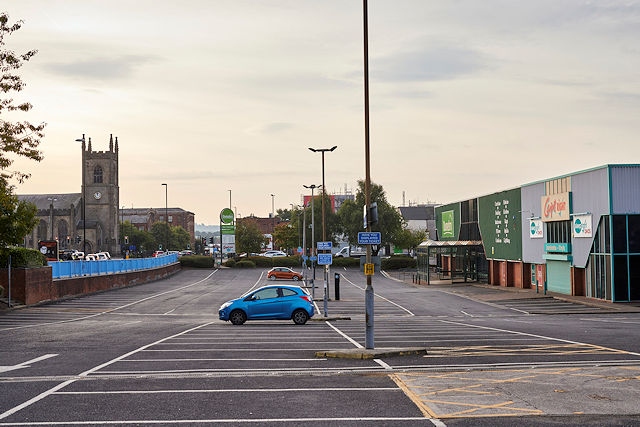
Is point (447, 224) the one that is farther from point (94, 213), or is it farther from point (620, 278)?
point (94, 213)

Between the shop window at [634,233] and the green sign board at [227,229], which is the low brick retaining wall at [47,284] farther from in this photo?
the shop window at [634,233]

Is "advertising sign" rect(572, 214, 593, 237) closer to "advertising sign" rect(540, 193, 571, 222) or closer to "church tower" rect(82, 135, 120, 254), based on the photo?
"advertising sign" rect(540, 193, 571, 222)

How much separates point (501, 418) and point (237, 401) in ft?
14.3

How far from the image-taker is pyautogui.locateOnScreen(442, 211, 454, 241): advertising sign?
272ft

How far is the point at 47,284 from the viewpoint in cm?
4466

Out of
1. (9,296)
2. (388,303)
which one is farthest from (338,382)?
(388,303)

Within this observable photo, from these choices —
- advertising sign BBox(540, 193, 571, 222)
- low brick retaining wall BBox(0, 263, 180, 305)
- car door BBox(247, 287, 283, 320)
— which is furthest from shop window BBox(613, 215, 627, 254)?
low brick retaining wall BBox(0, 263, 180, 305)

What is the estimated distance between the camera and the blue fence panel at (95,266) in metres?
47.8

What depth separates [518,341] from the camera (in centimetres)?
2223

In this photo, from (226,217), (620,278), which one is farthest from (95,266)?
(226,217)

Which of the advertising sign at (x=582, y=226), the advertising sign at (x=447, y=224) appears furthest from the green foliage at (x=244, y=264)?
the advertising sign at (x=582, y=226)

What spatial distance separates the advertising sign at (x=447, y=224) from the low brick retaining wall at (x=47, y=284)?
36.2m

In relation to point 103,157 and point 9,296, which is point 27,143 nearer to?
point 9,296

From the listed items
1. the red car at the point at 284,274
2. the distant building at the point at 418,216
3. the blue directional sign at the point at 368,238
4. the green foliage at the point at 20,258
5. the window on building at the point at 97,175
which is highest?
the window on building at the point at 97,175
